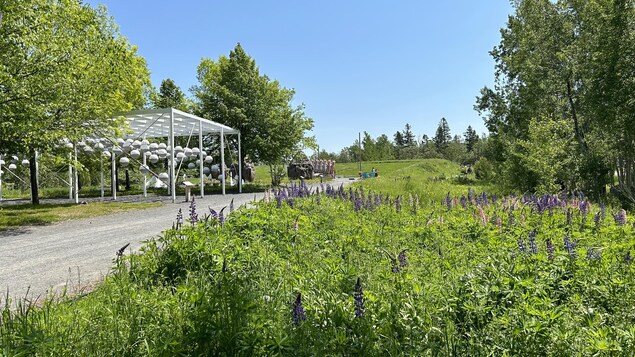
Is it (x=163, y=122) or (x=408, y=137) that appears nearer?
(x=163, y=122)

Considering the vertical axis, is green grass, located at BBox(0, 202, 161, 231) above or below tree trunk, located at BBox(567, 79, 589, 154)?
below

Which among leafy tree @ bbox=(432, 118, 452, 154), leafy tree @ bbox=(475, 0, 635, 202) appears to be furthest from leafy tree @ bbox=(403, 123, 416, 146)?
leafy tree @ bbox=(475, 0, 635, 202)

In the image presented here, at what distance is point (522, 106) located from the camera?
29.9 metres

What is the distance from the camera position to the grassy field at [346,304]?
8.60ft

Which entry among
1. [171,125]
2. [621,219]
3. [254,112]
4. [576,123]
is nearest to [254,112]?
[254,112]

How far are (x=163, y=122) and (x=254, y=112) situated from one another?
942cm

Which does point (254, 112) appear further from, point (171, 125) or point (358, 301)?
point (358, 301)

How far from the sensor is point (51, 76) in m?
12.2

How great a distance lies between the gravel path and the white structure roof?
6767 millimetres

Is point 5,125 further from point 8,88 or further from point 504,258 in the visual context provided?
point 504,258

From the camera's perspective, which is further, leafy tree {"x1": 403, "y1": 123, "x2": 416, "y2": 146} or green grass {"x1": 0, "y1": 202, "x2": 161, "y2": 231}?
leafy tree {"x1": 403, "y1": 123, "x2": 416, "y2": 146}

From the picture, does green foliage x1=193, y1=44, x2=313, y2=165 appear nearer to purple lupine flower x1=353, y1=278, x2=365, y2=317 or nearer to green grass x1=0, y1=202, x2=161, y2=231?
green grass x1=0, y1=202, x2=161, y2=231

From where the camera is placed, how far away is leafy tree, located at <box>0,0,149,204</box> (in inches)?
470

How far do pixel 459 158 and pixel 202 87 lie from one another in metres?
54.3
